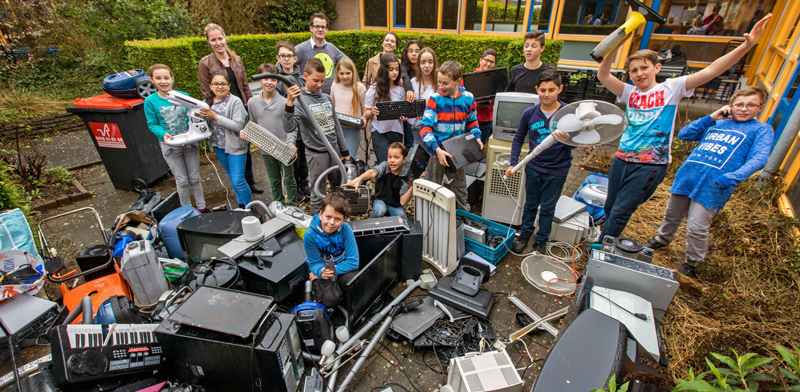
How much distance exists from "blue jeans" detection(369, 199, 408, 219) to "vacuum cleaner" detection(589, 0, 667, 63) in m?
2.17

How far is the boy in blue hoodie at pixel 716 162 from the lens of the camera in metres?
2.58

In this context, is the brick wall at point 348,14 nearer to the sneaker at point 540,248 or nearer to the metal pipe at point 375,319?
the sneaker at point 540,248

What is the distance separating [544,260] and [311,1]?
41.5 feet

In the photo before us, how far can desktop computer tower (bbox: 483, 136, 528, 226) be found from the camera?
12.0 ft

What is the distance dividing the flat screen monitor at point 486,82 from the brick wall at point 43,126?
26.5 feet

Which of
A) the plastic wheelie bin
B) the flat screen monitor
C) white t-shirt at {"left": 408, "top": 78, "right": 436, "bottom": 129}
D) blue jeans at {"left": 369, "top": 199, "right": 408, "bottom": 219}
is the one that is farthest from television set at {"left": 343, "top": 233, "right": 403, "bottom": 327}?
the plastic wheelie bin

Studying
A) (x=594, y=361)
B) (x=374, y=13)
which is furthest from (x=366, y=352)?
(x=374, y=13)

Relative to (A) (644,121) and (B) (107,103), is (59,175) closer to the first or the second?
(B) (107,103)

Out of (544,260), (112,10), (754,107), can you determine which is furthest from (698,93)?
(112,10)

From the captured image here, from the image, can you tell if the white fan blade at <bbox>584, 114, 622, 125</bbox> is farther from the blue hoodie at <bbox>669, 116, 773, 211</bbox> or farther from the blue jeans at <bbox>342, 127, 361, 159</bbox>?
the blue jeans at <bbox>342, 127, 361, 159</bbox>

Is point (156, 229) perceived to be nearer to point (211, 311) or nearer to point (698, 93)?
point (211, 311)

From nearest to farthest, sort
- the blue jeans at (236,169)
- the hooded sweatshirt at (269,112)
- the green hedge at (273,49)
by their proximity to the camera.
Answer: the hooded sweatshirt at (269,112) → the blue jeans at (236,169) → the green hedge at (273,49)

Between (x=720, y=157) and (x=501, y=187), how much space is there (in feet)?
6.03

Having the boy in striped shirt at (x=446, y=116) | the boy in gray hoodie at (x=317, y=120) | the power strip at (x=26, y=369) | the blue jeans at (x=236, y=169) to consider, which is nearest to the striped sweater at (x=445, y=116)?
the boy in striped shirt at (x=446, y=116)
